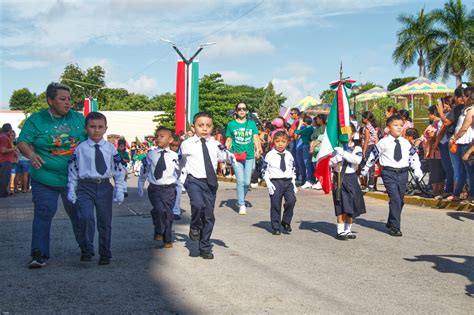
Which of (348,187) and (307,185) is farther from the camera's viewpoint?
(307,185)

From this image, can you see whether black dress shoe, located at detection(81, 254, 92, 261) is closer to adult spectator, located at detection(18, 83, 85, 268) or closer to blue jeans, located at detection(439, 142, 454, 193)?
adult spectator, located at detection(18, 83, 85, 268)

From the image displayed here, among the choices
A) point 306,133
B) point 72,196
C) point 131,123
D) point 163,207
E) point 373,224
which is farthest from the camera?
point 131,123

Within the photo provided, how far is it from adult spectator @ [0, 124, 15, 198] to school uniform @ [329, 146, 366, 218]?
33.9ft

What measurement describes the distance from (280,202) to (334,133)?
4.33 feet

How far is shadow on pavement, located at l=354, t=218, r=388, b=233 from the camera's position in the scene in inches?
366

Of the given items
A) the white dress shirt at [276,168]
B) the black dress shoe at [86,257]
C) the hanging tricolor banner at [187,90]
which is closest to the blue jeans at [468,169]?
the white dress shirt at [276,168]

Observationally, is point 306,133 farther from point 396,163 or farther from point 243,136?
point 396,163

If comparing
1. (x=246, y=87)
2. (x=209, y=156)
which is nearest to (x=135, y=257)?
(x=209, y=156)

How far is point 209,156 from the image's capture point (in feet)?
24.2

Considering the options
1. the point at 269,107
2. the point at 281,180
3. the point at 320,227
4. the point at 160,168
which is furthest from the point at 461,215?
the point at 269,107

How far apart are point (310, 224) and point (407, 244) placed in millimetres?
2262

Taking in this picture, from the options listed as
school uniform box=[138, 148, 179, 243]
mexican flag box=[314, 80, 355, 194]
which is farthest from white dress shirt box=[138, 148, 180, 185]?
mexican flag box=[314, 80, 355, 194]

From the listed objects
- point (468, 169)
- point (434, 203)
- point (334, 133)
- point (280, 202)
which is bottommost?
point (434, 203)

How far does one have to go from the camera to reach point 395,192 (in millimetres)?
8828
